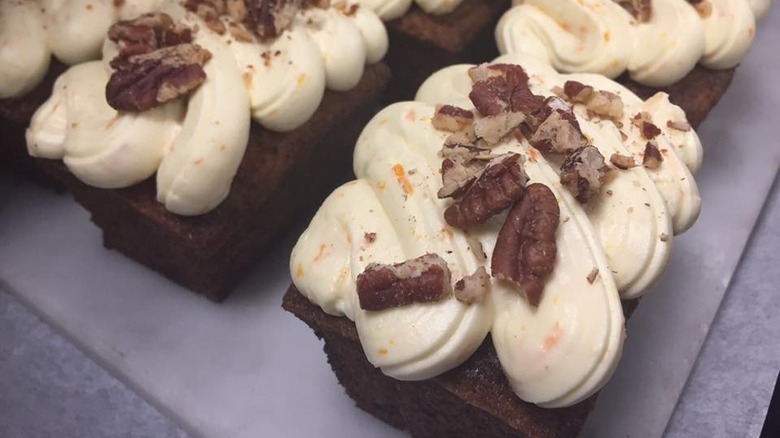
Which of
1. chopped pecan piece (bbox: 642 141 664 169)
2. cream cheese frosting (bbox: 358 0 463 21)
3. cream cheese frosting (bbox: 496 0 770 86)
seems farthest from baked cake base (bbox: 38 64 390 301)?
chopped pecan piece (bbox: 642 141 664 169)

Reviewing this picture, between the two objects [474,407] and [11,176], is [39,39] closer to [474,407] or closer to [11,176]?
[11,176]

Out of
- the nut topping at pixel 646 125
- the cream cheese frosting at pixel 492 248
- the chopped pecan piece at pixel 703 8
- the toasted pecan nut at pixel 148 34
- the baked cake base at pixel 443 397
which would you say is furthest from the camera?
the chopped pecan piece at pixel 703 8

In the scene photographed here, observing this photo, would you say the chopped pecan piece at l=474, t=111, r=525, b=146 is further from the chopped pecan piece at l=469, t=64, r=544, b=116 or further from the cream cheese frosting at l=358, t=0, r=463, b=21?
the cream cheese frosting at l=358, t=0, r=463, b=21

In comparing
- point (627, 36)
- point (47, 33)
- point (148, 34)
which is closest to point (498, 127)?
point (627, 36)

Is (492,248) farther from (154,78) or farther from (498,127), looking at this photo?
(154,78)

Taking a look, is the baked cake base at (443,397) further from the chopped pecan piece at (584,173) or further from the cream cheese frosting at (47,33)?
the cream cheese frosting at (47,33)

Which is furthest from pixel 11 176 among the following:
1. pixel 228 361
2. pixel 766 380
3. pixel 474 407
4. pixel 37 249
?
pixel 766 380

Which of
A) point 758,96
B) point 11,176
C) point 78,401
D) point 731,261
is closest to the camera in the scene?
point 78,401

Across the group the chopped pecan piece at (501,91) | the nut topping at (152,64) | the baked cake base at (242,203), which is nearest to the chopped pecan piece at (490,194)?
the chopped pecan piece at (501,91)

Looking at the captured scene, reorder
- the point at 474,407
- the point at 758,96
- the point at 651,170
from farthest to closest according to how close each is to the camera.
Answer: the point at 758,96 < the point at 651,170 < the point at 474,407
